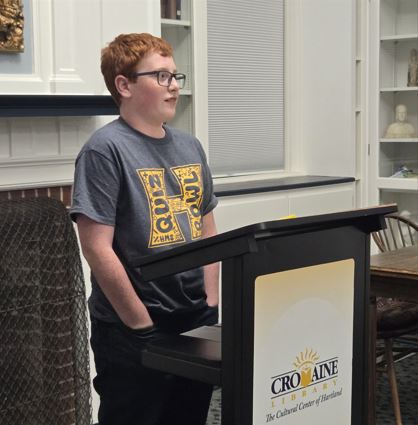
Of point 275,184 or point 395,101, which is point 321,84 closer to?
point 395,101

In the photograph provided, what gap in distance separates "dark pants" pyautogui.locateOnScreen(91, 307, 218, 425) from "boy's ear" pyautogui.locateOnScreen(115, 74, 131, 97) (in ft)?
1.99

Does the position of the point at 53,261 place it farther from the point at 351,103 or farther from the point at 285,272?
the point at 351,103

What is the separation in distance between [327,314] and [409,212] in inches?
159

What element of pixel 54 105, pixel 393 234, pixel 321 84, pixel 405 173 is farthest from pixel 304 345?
pixel 405 173

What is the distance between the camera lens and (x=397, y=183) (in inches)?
218

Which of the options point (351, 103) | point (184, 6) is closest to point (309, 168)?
point (351, 103)

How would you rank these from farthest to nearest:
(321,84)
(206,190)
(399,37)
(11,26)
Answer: (399,37)
(321,84)
(11,26)
(206,190)

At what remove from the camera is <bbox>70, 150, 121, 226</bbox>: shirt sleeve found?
216cm

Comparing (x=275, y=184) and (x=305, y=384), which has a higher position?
(x=275, y=184)

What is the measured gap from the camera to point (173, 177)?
2277mm

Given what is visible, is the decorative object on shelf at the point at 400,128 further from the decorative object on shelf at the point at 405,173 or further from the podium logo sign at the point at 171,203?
the podium logo sign at the point at 171,203

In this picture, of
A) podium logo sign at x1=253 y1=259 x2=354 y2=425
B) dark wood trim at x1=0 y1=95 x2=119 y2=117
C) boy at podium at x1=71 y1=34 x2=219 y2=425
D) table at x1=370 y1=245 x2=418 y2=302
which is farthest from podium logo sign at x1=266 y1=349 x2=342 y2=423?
dark wood trim at x1=0 y1=95 x2=119 y2=117

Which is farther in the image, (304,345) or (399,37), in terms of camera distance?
(399,37)

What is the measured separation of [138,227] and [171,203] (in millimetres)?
115
